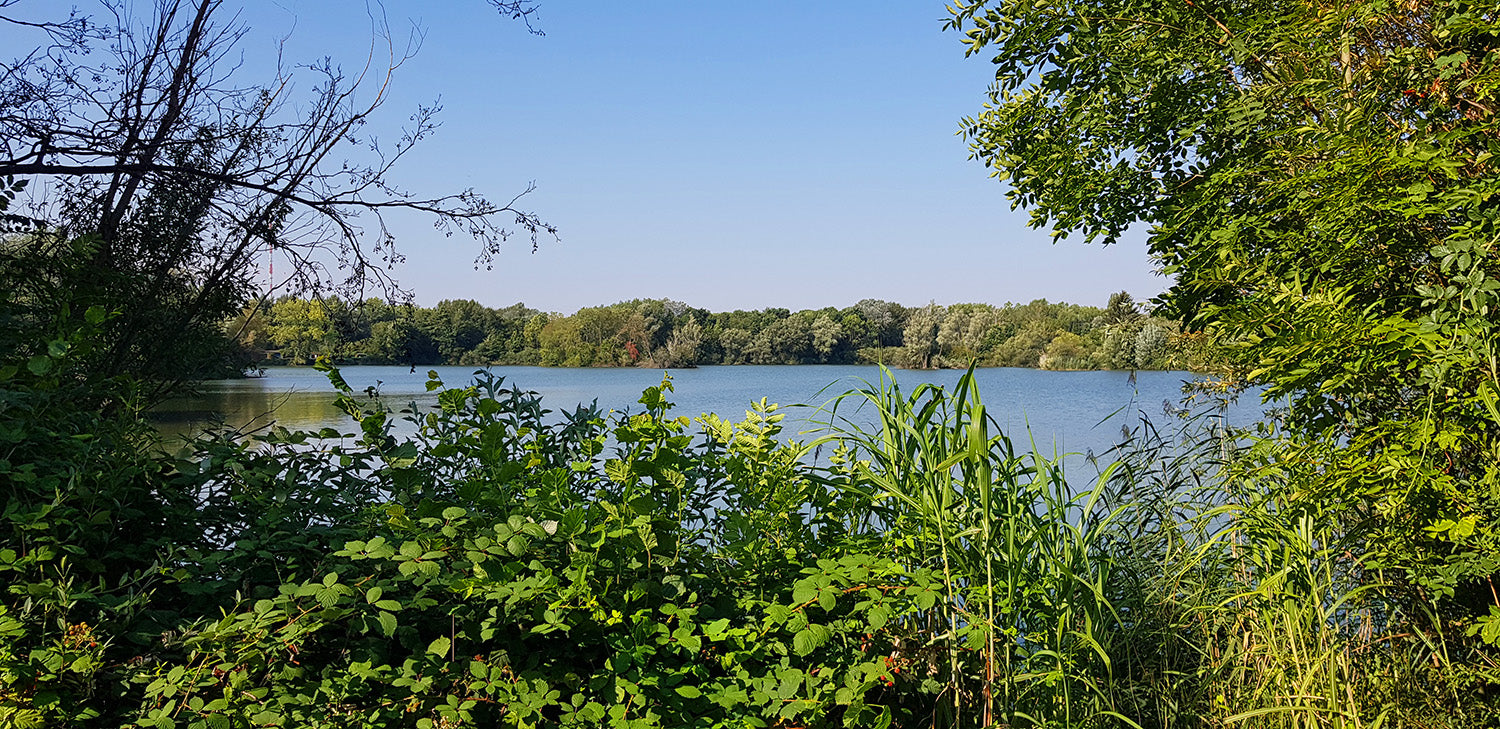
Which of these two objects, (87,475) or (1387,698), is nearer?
(87,475)

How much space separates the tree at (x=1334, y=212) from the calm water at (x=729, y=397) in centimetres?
58

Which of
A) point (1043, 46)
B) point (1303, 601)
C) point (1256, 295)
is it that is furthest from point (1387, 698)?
point (1043, 46)

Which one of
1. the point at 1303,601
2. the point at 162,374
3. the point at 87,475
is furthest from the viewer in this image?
the point at 162,374

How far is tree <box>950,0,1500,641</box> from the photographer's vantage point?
2.07m

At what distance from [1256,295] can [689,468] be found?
5.33 feet

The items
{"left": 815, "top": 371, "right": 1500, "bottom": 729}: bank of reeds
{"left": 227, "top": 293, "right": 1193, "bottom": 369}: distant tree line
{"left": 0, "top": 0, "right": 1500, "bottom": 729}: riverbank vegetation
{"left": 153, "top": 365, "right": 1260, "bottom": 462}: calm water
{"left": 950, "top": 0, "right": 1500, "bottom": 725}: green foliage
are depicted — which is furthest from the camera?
{"left": 227, "top": 293, "right": 1193, "bottom": 369}: distant tree line

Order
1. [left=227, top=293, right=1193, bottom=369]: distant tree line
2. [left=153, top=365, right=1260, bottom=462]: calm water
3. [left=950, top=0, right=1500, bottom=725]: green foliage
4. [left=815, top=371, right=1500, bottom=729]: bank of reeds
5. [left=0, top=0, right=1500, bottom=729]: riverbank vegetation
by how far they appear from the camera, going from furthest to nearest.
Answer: [left=227, top=293, right=1193, bottom=369]: distant tree line < [left=153, top=365, right=1260, bottom=462]: calm water < [left=950, top=0, right=1500, bottom=725]: green foliage < [left=815, top=371, right=1500, bottom=729]: bank of reeds < [left=0, top=0, right=1500, bottom=729]: riverbank vegetation

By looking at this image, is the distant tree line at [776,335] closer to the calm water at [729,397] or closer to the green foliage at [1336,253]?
the calm water at [729,397]

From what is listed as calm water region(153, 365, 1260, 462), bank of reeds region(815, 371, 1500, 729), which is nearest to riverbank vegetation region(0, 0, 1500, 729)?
bank of reeds region(815, 371, 1500, 729)

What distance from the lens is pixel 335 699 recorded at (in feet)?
5.70

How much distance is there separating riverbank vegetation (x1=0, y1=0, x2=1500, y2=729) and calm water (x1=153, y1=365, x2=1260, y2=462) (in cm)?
42

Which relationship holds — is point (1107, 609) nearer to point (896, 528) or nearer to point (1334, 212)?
point (896, 528)

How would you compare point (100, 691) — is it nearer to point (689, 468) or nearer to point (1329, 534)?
point (689, 468)

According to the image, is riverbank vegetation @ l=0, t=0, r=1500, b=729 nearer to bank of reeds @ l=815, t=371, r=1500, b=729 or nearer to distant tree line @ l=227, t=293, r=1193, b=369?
bank of reeds @ l=815, t=371, r=1500, b=729
